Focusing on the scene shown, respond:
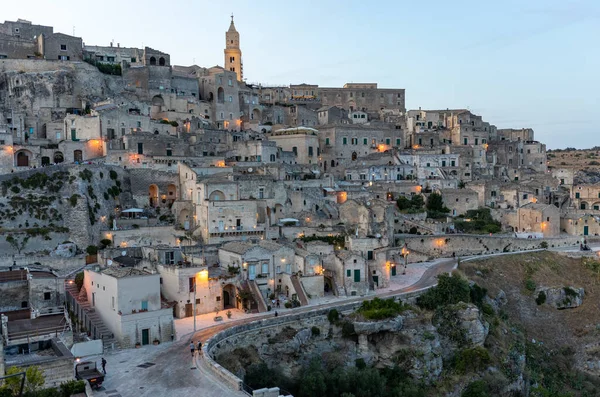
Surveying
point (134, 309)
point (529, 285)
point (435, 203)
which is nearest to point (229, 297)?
point (134, 309)

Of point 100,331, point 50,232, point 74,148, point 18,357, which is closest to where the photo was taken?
point 18,357

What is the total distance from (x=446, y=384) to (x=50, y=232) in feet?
99.3

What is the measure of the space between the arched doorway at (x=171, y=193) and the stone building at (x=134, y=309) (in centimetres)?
1988

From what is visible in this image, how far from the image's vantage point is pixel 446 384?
34688mm

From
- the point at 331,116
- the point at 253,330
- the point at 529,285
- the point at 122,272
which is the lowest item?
the point at 529,285

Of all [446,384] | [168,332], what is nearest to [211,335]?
[168,332]

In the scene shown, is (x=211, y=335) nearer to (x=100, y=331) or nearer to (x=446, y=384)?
(x=100, y=331)

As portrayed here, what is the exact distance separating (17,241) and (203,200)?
14.0 meters

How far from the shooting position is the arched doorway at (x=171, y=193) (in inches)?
2082

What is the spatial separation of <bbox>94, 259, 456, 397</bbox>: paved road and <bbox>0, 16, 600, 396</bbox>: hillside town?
1.28m

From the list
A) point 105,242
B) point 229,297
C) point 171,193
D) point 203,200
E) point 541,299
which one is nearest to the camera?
point 229,297

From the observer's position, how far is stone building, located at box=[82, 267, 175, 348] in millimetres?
30734

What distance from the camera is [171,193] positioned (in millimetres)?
53062

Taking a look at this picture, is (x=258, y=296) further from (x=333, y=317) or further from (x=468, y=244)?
(x=468, y=244)
